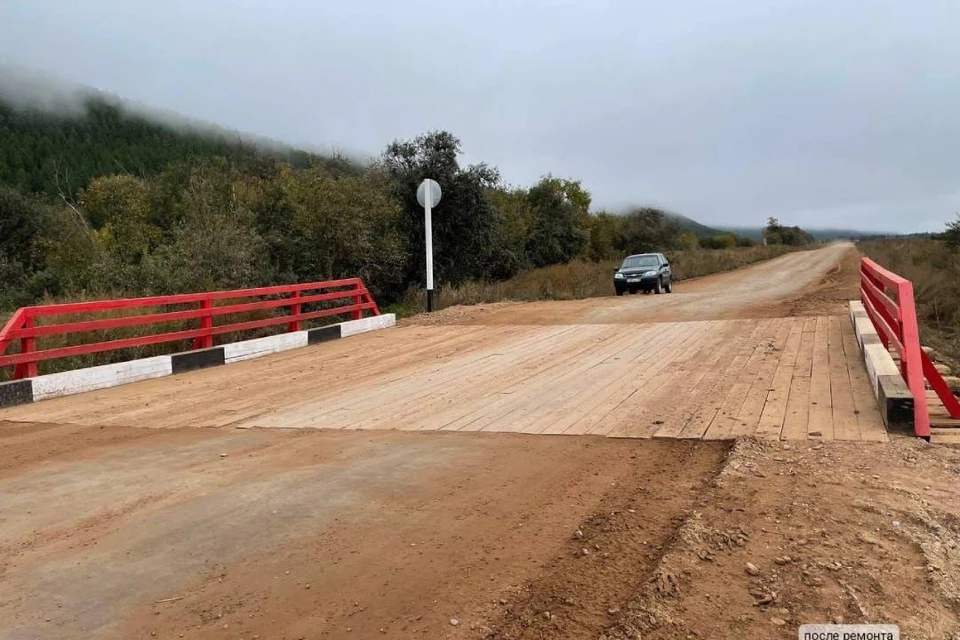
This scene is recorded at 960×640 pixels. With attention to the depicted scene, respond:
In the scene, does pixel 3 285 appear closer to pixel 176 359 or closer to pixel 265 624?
pixel 176 359

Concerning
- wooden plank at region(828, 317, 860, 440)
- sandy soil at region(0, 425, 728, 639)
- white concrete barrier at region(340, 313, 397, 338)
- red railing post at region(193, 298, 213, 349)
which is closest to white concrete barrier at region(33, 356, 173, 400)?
red railing post at region(193, 298, 213, 349)

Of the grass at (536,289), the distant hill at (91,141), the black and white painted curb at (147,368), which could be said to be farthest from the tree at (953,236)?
the distant hill at (91,141)

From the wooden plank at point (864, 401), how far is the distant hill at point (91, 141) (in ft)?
157

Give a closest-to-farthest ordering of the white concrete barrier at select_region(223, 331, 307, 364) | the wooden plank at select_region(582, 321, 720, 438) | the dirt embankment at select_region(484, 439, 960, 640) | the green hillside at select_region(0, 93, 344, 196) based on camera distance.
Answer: the dirt embankment at select_region(484, 439, 960, 640), the wooden plank at select_region(582, 321, 720, 438), the white concrete barrier at select_region(223, 331, 307, 364), the green hillside at select_region(0, 93, 344, 196)

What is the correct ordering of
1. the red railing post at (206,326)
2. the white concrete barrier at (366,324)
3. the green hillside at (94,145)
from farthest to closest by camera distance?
the green hillside at (94,145), the white concrete barrier at (366,324), the red railing post at (206,326)

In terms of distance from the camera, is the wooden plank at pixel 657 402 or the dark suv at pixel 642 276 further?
the dark suv at pixel 642 276

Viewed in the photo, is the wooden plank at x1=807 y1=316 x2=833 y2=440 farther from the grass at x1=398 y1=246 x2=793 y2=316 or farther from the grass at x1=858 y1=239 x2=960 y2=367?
the grass at x1=398 y1=246 x2=793 y2=316

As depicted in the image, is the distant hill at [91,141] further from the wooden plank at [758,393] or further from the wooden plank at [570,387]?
the wooden plank at [758,393]

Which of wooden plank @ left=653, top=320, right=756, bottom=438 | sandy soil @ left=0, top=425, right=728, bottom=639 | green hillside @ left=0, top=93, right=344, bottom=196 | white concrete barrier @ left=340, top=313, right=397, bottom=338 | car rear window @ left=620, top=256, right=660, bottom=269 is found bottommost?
sandy soil @ left=0, top=425, right=728, bottom=639

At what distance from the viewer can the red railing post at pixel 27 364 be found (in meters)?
8.49

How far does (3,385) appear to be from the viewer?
8070 millimetres

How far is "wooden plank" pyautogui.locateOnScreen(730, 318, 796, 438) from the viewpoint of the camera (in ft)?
18.8

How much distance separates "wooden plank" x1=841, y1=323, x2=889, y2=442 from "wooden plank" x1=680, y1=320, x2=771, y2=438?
3.31 ft

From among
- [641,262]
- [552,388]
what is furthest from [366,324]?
[641,262]
